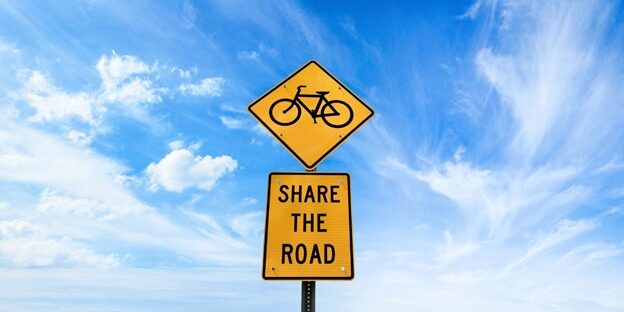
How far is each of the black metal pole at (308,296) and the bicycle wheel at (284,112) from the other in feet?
5.05

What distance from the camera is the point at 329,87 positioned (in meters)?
4.39

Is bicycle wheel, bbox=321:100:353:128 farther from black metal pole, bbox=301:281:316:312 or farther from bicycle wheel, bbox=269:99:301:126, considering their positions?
black metal pole, bbox=301:281:316:312

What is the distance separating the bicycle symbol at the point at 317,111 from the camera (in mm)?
4207

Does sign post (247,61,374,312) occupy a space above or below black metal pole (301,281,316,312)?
above

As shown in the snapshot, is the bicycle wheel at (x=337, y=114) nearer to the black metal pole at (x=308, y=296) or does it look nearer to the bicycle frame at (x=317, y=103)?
the bicycle frame at (x=317, y=103)

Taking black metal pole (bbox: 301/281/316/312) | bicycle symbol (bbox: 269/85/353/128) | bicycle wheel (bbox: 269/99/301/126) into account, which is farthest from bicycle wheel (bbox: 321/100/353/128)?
black metal pole (bbox: 301/281/316/312)

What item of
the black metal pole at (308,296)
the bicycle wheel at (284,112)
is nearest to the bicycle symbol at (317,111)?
→ the bicycle wheel at (284,112)

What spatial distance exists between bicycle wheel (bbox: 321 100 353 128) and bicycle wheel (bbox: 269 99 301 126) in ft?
0.88

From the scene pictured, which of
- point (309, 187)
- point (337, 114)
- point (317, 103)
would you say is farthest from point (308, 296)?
point (317, 103)

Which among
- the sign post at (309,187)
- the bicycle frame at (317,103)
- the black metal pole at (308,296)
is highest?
the bicycle frame at (317,103)

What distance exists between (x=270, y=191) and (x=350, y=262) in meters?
0.92

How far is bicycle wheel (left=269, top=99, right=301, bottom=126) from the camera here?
13.8ft

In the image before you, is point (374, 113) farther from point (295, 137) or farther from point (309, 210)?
point (309, 210)

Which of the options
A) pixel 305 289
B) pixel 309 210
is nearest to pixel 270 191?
pixel 309 210
